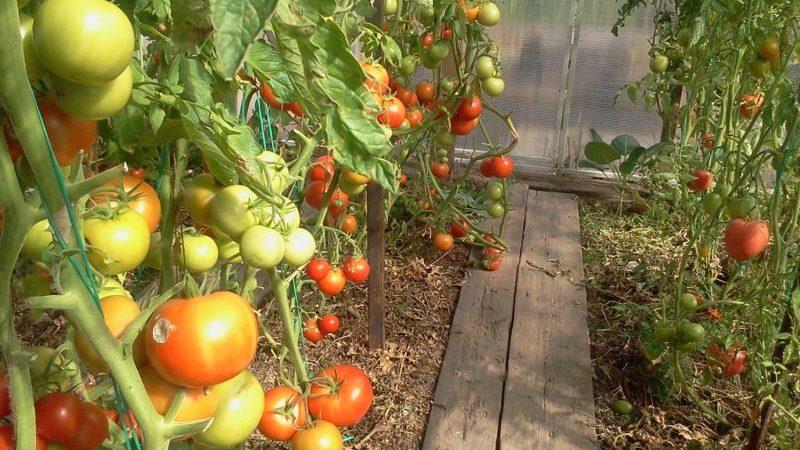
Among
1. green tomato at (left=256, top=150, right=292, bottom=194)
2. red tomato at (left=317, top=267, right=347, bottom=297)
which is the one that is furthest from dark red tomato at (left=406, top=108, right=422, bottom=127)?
green tomato at (left=256, top=150, right=292, bottom=194)

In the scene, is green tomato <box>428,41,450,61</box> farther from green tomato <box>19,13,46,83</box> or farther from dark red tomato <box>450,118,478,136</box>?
green tomato <box>19,13,46,83</box>

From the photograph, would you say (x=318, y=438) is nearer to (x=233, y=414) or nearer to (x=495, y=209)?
(x=233, y=414)

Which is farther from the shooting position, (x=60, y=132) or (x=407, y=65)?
(x=407, y=65)

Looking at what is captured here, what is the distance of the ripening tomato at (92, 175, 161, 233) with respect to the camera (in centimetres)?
64

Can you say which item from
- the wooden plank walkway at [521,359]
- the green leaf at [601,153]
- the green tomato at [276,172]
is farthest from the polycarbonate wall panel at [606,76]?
the green tomato at [276,172]

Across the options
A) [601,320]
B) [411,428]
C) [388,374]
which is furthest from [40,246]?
[601,320]

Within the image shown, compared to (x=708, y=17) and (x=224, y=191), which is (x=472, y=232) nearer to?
(x=708, y=17)

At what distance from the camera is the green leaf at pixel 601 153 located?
3146 mm

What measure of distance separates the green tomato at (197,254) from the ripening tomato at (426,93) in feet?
5.06

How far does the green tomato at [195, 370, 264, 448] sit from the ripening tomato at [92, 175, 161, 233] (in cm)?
19

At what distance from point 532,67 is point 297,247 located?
2.84m

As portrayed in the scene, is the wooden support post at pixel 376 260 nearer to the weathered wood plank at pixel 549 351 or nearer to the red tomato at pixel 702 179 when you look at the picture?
the weathered wood plank at pixel 549 351

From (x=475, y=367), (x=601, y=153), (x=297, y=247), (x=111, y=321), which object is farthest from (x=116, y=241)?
(x=601, y=153)

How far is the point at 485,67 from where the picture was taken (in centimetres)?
206
